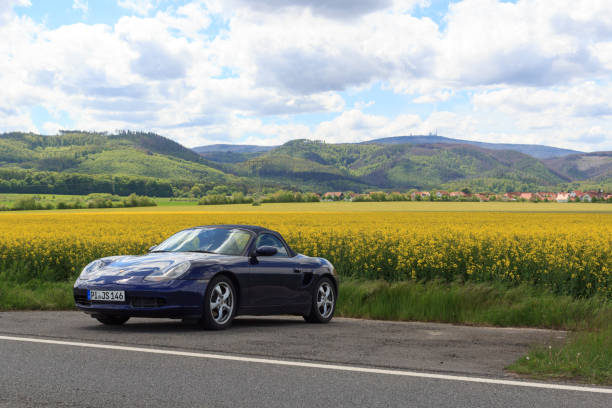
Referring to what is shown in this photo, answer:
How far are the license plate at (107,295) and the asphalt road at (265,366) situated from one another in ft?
1.55

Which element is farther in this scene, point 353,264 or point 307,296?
point 353,264

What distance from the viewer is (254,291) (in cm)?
1077

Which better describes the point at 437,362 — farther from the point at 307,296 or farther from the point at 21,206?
the point at 21,206

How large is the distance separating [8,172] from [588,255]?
13566cm

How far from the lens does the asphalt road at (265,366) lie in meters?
6.07

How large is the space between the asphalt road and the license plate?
0.47 m

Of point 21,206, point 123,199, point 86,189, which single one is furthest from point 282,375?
point 86,189

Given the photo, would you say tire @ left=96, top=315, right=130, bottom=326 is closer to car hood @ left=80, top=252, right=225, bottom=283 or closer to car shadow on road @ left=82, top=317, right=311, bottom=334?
car shadow on road @ left=82, top=317, right=311, bottom=334

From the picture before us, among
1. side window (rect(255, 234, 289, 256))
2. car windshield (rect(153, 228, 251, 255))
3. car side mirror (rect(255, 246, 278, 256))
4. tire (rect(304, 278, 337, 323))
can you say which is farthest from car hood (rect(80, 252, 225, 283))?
tire (rect(304, 278, 337, 323))

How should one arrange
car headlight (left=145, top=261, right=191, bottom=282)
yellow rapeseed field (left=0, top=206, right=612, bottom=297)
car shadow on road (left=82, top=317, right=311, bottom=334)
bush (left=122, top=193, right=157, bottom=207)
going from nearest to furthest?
car headlight (left=145, top=261, right=191, bottom=282)
car shadow on road (left=82, top=317, right=311, bottom=334)
yellow rapeseed field (left=0, top=206, right=612, bottom=297)
bush (left=122, top=193, right=157, bottom=207)

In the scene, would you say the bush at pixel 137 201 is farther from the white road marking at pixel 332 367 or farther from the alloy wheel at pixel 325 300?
the white road marking at pixel 332 367

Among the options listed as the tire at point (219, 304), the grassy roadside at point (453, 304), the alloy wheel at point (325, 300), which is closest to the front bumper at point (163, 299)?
the tire at point (219, 304)

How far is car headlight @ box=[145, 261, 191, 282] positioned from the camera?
981 cm

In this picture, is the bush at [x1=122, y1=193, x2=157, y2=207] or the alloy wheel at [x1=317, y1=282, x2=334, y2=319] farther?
the bush at [x1=122, y1=193, x2=157, y2=207]
